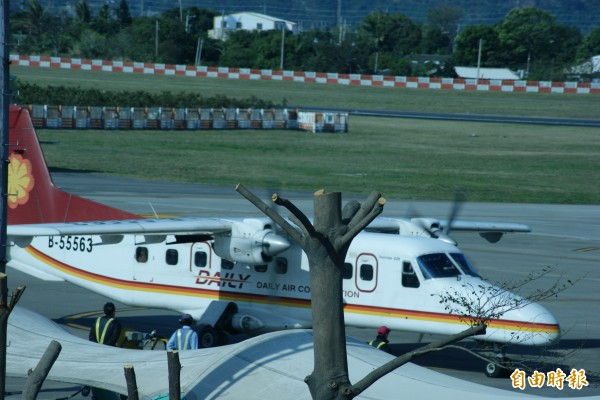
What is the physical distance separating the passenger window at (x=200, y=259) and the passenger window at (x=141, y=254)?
4.31 ft

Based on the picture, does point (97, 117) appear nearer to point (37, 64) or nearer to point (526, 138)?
point (526, 138)

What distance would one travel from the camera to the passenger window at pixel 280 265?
70.9 feet

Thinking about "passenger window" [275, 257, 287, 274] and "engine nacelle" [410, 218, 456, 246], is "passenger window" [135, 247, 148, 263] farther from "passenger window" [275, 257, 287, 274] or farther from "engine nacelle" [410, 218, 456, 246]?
"engine nacelle" [410, 218, 456, 246]

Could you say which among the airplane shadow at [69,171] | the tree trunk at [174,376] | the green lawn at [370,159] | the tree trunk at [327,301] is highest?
the tree trunk at [327,301]

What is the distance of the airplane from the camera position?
19969 mm

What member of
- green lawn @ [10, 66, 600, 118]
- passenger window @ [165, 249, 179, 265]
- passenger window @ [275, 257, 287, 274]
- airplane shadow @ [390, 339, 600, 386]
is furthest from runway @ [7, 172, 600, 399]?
green lawn @ [10, 66, 600, 118]

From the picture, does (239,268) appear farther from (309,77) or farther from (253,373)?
(309,77)

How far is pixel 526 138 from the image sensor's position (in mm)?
82812

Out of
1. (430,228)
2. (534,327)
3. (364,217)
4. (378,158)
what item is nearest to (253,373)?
(364,217)

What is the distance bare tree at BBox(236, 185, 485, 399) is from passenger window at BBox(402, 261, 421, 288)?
13.8m

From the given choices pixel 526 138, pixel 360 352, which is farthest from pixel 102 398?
pixel 526 138

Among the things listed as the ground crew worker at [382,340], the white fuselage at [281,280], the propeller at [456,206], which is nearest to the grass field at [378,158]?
the propeller at [456,206]

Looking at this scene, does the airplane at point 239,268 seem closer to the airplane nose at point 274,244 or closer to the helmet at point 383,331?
the airplane nose at point 274,244

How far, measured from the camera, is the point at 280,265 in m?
21.7
